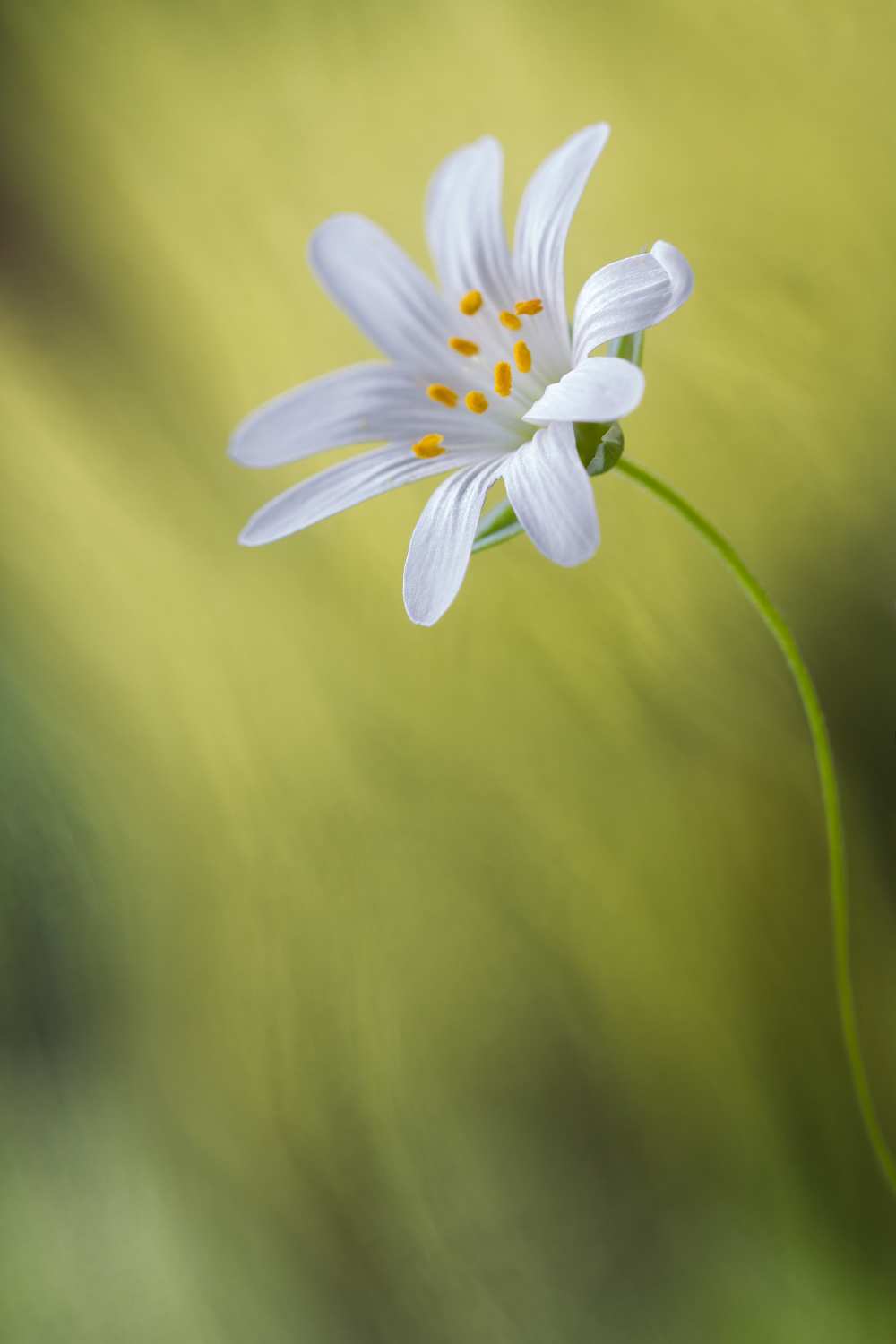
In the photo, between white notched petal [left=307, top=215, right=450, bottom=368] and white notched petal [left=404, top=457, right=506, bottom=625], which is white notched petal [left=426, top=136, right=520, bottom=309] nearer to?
white notched petal [left=307, top=215, right=450, bottom=368]

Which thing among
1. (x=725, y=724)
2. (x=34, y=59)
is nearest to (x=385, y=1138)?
(x=725, y=724)

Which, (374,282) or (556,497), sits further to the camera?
(374,282)

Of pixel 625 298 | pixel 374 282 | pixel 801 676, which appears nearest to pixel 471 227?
pixel 374 282

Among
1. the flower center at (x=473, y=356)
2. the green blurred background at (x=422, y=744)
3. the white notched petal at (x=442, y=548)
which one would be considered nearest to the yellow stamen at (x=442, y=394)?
the flower center at (x=473, y=356)

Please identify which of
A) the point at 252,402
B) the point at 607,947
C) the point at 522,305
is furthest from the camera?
the point at 252,402

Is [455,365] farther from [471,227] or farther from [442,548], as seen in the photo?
[442,548]

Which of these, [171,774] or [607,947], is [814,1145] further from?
[171,774]

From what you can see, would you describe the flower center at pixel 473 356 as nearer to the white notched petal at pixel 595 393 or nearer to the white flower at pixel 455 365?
the white flower at pixel 455 365

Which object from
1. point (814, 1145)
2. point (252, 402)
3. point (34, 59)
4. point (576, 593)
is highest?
point (34, 59)
